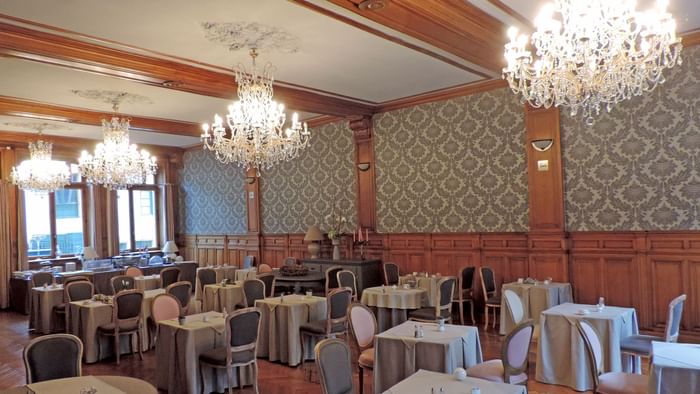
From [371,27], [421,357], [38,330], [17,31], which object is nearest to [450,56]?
[371,27]

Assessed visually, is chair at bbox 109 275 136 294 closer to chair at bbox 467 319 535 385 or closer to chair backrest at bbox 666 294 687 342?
chair at bbox 467 319 535 385

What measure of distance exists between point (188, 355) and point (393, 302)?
2849 millimetres

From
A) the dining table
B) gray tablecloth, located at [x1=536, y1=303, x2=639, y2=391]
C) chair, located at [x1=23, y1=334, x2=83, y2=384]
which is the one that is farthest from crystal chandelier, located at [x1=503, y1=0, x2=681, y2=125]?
chair, located at [x1=23, y1=334, x2=83, y2=384]

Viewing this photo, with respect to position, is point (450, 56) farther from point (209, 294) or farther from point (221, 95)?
point (209, 294)

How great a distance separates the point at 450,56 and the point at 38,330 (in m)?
7.81

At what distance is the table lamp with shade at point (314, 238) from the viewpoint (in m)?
10.0

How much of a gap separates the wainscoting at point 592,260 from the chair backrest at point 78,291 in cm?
501

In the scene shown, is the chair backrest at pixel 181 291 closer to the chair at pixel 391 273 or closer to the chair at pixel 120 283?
the chair at pixel 120 283

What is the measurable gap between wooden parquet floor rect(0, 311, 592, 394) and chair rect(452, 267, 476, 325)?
0.57 meters

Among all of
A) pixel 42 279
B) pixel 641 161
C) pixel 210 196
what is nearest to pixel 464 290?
pixel 641 161

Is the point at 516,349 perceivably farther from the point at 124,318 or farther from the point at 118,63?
the point at 118,63

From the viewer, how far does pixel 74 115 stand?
8750 millimetres

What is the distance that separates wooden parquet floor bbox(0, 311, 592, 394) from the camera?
16.4 feet

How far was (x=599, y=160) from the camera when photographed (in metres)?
6.87
